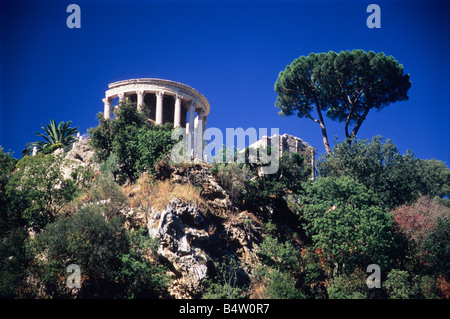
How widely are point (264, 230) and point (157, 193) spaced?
5857 millimetres

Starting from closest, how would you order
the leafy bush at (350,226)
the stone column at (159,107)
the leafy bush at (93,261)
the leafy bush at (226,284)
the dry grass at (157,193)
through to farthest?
the leafy bush at (93,261)
the leafy bush at (226,284)
the leafy bush at (350,226)
the dry grass at (157,193)
the stone column at (159,107)

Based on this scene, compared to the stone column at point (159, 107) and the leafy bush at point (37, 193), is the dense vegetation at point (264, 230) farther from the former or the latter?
the stone column at point (159, 107)

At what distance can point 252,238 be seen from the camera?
24656 mm

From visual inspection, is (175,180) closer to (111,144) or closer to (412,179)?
(111,144)

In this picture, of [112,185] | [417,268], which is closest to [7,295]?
[112,185]

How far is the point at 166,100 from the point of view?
41062 millimetres

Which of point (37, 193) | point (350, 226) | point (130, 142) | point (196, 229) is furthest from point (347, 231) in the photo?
point (37, 193)

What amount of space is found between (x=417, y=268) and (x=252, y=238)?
7.83 meters

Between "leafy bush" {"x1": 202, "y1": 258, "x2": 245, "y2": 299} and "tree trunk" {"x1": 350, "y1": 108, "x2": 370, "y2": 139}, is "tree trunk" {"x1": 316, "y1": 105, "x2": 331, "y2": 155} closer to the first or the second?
"tree trunk" {"x1": 350, "y1": 108, "x2": 370, "y2": 139}

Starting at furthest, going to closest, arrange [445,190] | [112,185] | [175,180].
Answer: [445,190] → [175,180] → [112,185]

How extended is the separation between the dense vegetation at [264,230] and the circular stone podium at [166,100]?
34.7ft

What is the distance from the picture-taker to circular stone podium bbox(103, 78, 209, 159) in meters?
38.8

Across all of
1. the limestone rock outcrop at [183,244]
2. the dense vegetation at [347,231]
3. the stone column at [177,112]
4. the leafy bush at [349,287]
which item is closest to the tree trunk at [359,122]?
the dense vegetation at [347,231]

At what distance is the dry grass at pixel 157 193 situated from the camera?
23.8 meters
